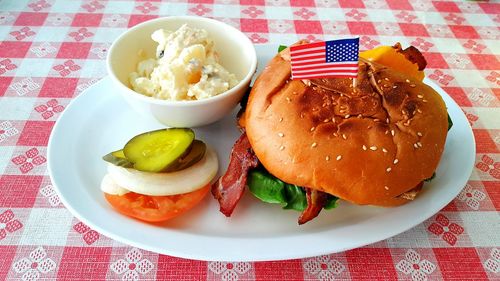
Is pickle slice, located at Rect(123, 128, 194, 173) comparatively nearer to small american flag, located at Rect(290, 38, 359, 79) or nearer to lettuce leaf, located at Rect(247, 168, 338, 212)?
lettuce leaf, located at Rect(247, 168, 338, 212)

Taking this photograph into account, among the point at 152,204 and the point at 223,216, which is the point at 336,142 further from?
the point at 152,204

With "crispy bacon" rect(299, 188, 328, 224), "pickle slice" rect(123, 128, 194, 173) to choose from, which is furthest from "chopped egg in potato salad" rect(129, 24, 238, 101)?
"crispy bacon" rect(299, 188, 328, 224)

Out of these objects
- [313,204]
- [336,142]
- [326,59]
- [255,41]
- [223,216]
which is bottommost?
[255,41]

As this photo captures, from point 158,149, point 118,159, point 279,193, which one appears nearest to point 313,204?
point 279,193

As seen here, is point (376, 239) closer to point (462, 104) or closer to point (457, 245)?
point (457, 245)

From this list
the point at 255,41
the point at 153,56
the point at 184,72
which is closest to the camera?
the point at 184,72
